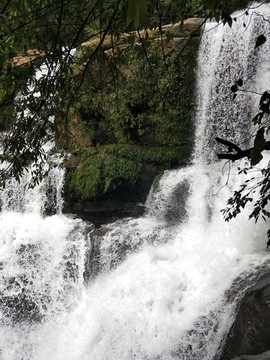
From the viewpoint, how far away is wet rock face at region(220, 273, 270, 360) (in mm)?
4418

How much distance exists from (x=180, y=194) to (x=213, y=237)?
4.68ft

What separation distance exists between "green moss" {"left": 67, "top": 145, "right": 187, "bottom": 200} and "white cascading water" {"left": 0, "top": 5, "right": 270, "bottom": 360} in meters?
0.53

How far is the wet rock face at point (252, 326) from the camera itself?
4.42 meters

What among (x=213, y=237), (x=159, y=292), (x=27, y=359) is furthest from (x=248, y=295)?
(x=27, y=359)

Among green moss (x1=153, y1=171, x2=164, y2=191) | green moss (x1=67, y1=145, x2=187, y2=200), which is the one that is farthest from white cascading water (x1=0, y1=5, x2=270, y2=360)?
green moss (x1=67, y1=145, x2=187, y2=200)

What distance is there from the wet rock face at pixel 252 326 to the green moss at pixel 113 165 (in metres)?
4.92

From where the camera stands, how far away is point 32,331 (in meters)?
6.80

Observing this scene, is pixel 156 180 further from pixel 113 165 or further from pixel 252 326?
pixel 252 326

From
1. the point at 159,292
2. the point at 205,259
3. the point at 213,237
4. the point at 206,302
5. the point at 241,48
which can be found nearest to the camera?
the point at 206,302

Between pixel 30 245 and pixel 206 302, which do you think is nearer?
pixel 206 302

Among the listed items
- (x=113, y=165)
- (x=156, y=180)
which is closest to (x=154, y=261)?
(x=156, y=180)

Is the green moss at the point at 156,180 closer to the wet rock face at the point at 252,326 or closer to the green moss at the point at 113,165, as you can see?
the green moss at the point at 113,165

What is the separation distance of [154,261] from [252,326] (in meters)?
2.60

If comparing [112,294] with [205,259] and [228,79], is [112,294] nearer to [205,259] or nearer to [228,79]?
[205,259]
